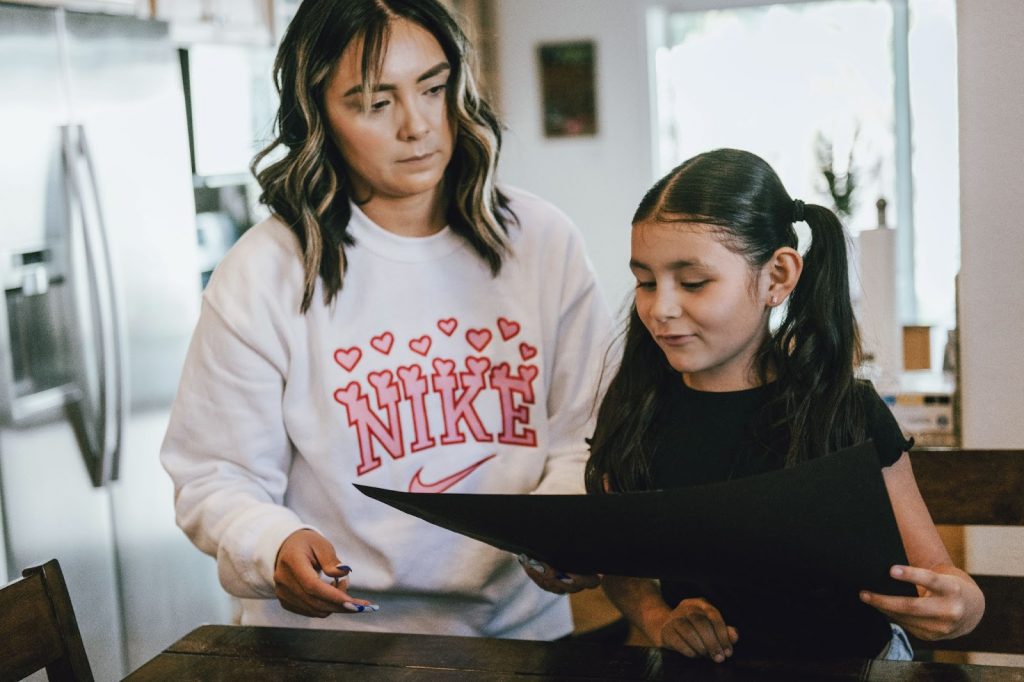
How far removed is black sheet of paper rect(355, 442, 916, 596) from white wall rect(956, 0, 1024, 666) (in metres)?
0.77

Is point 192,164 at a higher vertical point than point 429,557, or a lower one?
higher

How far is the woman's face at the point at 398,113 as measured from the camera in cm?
143

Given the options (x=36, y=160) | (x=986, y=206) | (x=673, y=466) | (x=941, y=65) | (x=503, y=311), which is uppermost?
(x=941, y=65)

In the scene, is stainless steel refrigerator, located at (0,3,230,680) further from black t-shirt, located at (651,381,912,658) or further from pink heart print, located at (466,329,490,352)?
black t-shirt, located at (651,381,912,658)

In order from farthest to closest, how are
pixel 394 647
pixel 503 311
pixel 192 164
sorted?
pixel 192 164 < pixel 503 311 < pixel 394 647

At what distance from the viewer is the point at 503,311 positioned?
157 centimetres

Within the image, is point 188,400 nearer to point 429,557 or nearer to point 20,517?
point 429,557

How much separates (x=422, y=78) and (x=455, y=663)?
0.72 m

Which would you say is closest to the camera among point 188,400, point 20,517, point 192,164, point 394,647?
point 394,647

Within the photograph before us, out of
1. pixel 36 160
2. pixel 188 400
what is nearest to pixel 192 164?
pixel 36 160

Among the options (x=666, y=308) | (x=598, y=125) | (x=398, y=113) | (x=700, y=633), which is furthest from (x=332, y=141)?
(x=598, y=125)

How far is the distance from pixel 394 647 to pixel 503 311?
51 centimetres

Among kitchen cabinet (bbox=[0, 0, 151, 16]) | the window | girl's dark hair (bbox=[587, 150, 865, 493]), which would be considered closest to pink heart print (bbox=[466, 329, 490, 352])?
girl's dark hair (bbox=[587, 150, 865, 493])

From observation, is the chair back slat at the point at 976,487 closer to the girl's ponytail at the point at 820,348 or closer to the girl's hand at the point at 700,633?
the girl's ponytail at the point at 820,348
